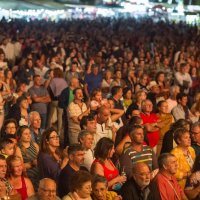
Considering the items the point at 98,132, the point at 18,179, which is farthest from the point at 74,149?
the point at 98,132

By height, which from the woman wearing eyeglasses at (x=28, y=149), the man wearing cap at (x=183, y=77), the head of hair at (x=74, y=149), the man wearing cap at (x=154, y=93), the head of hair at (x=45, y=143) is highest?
the head of hair at (x=74, y=149)

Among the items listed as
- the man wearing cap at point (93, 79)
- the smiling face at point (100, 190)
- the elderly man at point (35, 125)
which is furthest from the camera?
the man wearing cap at point (93, 79)

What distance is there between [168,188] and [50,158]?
4.51 feet

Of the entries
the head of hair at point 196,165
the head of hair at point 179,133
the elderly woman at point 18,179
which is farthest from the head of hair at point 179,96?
the elderly woman at point 18,179

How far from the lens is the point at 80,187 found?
6.54 m

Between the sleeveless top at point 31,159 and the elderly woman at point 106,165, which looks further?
the sleeveless top at point 31,159

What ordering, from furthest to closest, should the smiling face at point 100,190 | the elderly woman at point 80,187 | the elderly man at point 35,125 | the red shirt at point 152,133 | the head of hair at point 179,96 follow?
the head of hair at point 179,96 → the red shirt at point 152,133 → the elderly man at point 35,125 → the smiling face at point 100,190 → the elderly woman at point 80,187

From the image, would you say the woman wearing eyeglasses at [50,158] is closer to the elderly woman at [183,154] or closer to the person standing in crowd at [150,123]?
the elderly woman at [183,154]

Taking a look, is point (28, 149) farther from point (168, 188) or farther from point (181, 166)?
point (168, 188)

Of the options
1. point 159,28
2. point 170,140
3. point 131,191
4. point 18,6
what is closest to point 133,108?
point 170,140

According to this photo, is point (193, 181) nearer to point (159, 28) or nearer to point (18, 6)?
point (18, 6)

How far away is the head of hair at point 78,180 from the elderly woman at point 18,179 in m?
0.60

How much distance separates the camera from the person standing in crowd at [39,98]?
39.1 ft

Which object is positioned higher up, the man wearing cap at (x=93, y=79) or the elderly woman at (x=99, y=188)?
the elderly woman at (x=99, y=188)
